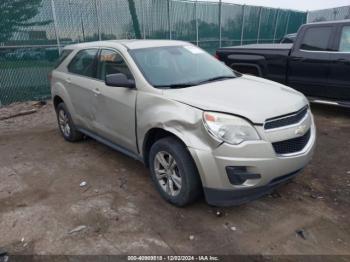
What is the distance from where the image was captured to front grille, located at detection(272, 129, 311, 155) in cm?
303

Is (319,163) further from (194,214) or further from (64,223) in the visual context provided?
(64,223)

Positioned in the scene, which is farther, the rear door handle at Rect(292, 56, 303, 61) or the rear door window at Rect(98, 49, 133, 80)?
the rear door handle at Rect(292, 56, 303, 61)

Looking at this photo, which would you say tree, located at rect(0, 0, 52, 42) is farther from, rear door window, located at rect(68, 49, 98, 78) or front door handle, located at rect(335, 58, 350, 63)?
front door handle, located at rect(335, 58, 350, 63)

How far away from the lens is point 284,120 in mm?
3119

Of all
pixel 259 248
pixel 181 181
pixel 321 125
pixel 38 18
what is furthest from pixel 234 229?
pixel 38 18

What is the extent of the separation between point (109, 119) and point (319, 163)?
9.70 ft

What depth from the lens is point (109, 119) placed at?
4.26 metres

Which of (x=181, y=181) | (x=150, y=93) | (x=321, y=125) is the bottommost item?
(x=321, y=125)

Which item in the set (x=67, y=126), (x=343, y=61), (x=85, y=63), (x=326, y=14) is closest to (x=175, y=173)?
(x=85, y=63)

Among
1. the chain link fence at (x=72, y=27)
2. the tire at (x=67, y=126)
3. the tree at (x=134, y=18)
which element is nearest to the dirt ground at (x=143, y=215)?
the tire at (x=67, y=126)

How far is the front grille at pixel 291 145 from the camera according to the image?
3.03 metres

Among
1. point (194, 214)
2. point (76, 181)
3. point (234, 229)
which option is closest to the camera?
point (234, 229)

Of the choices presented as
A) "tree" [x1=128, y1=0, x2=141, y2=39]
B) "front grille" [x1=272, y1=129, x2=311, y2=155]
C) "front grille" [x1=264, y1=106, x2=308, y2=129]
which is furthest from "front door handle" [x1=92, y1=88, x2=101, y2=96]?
"tree" [x1=128, y1=0, x2=141, y2=39]

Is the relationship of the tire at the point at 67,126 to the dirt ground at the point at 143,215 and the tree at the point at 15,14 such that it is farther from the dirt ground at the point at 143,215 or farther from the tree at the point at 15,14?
the tree at the point at 15,14
